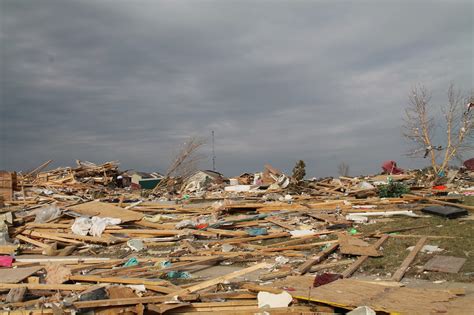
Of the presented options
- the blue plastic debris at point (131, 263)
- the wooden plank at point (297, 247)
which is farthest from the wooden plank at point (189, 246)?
the wooden plank at point (297, 247)

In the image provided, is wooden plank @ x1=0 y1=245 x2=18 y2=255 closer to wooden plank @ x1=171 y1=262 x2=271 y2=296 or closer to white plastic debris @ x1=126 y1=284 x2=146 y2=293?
white plastic debris @ x1=126 y1=284 x2=146 y2=293

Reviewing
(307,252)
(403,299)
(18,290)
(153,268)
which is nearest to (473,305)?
(403,299)

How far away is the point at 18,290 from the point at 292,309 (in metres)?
3.83

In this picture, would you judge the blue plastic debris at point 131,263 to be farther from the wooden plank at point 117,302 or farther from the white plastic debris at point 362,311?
the white plastic debris at point 362,311

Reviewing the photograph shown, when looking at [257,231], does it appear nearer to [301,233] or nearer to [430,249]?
[301,233]

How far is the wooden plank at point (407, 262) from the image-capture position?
21.4 feet

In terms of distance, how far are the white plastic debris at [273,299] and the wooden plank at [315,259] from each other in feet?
6.30

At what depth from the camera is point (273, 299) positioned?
16.5 feet

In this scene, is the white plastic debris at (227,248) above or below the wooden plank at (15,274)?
below

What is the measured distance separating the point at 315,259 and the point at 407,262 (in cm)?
153

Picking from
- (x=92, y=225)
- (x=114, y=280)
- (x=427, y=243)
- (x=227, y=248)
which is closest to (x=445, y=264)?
(x=427, y=243)

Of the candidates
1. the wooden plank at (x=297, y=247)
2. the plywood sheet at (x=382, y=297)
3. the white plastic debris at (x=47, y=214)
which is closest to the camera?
the plywood sheet at (x=382, y=297)

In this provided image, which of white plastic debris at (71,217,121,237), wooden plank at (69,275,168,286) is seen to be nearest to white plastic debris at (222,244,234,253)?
wooden plank at (69,275,168,286)

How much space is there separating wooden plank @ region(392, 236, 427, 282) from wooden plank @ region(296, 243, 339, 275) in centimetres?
138
